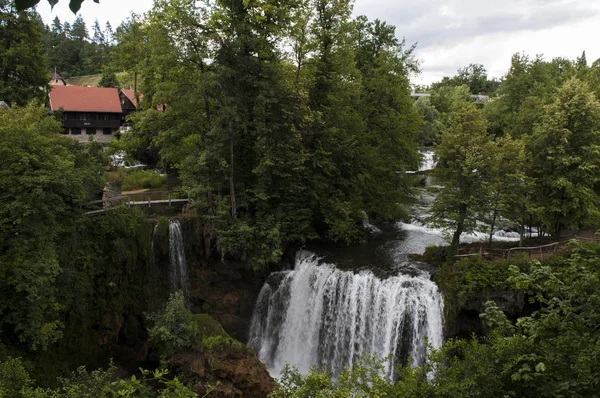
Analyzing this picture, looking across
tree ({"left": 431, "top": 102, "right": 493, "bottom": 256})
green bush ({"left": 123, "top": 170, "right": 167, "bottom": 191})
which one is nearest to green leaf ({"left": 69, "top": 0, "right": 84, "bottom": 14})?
tree ({"left": 431, "top": 102, "right": 493, "bottom": 256})

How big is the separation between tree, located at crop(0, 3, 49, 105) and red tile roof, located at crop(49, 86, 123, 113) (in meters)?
→ 15.1

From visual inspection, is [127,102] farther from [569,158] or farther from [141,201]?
[569,158]

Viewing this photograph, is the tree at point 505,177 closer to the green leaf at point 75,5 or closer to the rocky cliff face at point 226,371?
the rocky cliff face at point 226,371

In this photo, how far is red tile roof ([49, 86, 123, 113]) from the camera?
42269mm

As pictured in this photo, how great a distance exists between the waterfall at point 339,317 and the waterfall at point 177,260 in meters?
3.98

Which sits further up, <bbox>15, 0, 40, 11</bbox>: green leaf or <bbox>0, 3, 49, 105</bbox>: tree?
<bbox>0, 3, 49, 105</bbox>: tree

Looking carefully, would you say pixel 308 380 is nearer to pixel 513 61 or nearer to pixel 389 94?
pixel 389 94

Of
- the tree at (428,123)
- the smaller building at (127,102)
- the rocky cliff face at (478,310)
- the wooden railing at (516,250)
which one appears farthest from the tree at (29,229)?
the tree at (428,123)

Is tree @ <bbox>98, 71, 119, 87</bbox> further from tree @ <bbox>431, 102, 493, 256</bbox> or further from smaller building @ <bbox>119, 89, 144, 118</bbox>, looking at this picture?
tree @ <bbox>431, 102, 493, 256</bbox>

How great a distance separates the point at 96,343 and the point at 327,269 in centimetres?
1055

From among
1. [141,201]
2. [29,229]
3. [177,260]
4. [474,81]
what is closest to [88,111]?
[141,201]

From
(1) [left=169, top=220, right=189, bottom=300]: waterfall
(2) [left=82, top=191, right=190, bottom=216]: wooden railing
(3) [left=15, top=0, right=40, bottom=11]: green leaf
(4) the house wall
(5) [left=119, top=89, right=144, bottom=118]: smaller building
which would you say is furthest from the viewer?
(5) [left=119, top=89, right=144, bottom=118]: smaller building

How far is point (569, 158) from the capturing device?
19891 mm

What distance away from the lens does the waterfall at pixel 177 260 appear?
69.3 feet
